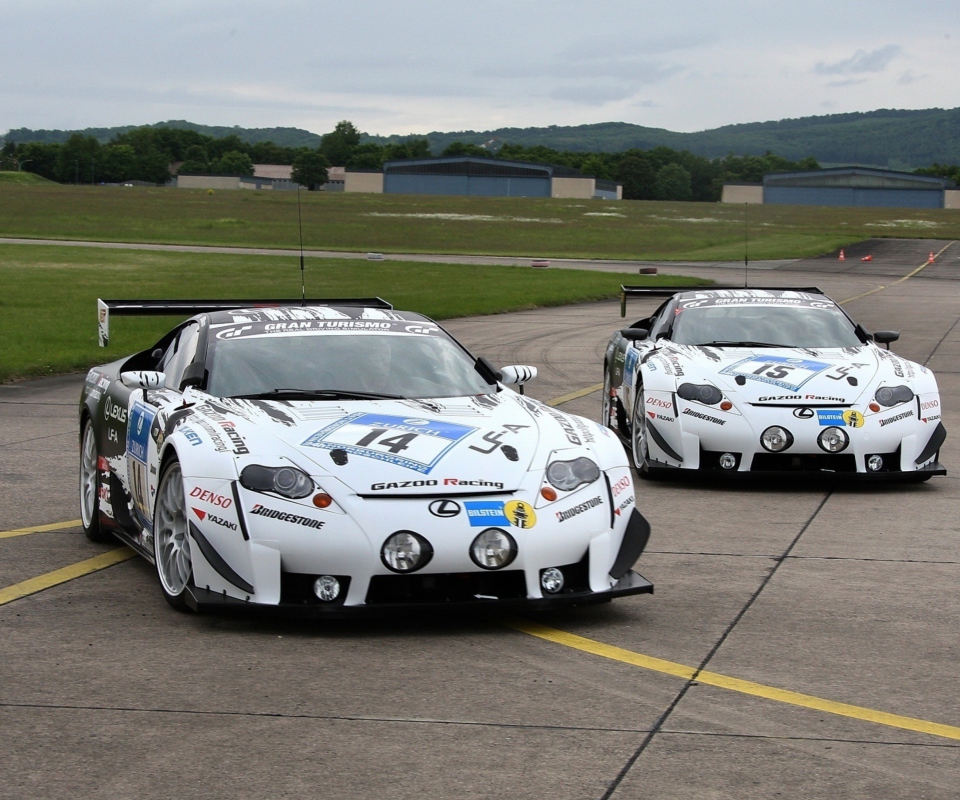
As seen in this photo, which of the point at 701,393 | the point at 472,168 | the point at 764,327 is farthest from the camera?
the point at 472,168

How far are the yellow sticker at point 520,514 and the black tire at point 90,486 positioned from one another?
A: 9.50 ft

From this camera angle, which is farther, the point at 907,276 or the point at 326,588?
the point at 907,276

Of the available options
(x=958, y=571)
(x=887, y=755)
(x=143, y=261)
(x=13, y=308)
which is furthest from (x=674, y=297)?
(x=143, y=261)

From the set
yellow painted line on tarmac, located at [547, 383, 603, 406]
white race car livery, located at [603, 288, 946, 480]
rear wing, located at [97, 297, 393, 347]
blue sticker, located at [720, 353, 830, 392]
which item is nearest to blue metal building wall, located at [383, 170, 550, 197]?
yellow painted line on tarmac, located at [547, 383, 603, 406]

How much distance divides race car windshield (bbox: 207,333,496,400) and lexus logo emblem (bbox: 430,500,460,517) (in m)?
1.27

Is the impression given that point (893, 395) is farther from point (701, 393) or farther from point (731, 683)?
point (731, 683)

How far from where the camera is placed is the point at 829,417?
9.61 m

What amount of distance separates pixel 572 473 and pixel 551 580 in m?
0.51

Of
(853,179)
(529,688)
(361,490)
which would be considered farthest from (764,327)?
(853,179)

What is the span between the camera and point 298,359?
7.07 m

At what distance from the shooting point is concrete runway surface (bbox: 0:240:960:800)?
3.99 m

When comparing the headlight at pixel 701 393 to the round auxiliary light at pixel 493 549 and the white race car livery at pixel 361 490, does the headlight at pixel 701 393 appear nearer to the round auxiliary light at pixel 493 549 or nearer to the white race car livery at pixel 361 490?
the white race car livery at pixel 361 490

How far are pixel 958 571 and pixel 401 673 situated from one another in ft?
11.2

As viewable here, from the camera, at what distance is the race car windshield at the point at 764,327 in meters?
10.8
